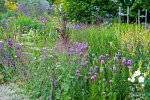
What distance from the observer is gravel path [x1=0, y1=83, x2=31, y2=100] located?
3.15 meters

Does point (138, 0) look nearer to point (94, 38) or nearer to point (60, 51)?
point (94, 38)

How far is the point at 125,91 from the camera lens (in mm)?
2730

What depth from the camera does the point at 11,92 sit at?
3332mm

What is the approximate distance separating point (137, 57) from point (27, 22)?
209 inches

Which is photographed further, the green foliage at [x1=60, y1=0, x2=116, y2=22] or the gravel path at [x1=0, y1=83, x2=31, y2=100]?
the green foliage at [x1=60, y1=0, x2=116, y2=22]

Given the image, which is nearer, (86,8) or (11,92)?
(11,92)

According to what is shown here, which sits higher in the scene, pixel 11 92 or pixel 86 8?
pixel 86 8

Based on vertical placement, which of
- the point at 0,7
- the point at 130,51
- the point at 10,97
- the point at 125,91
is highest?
the point at 0,7

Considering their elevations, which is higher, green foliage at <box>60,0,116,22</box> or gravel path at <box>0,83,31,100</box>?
green foliage at <box>60,0,116,22</box>

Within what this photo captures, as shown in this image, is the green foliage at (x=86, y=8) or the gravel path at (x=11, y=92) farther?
the green foliage at (x=86, y=8)

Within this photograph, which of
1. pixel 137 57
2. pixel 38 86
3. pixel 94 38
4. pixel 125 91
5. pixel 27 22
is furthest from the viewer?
pixel 27 22

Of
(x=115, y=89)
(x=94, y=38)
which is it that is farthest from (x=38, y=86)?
(x=94, y=38)

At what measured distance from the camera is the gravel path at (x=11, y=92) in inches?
124

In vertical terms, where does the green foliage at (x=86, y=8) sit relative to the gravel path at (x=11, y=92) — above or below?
above
